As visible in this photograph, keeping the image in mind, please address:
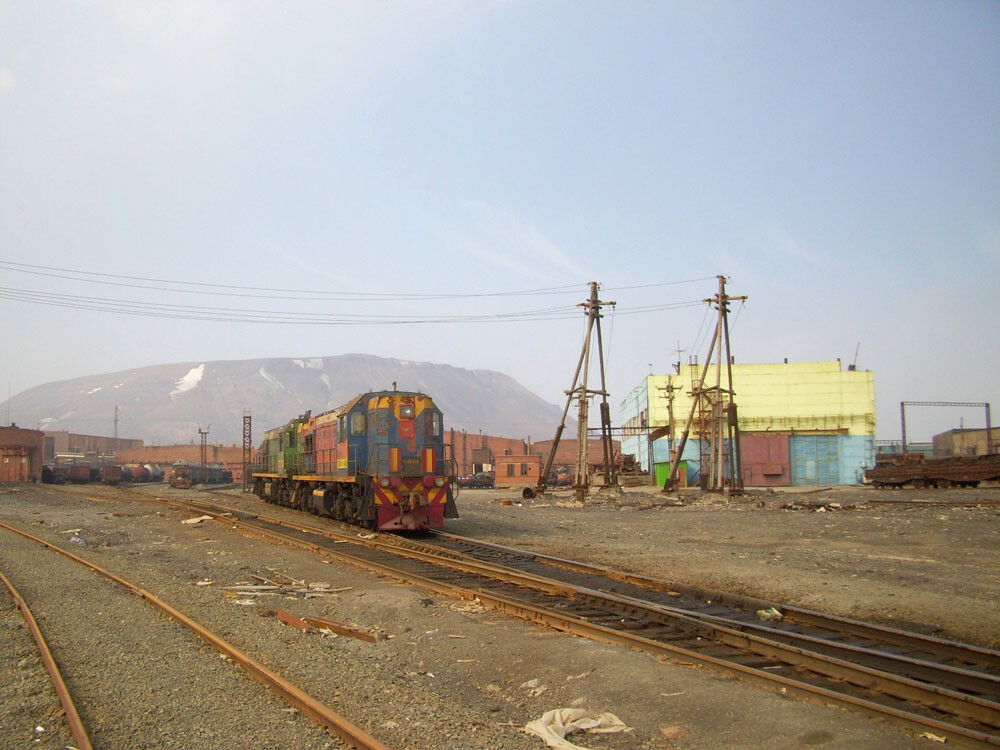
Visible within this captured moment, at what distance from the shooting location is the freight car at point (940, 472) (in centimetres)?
3612

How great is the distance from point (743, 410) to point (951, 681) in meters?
50.8

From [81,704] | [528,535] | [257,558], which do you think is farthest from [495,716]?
[528,535]

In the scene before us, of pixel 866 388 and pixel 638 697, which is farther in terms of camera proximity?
pixel 866 388

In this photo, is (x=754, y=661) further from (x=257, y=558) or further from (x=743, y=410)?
(x=743, y=410)

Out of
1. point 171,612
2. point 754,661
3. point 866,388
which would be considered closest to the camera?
point 754,661

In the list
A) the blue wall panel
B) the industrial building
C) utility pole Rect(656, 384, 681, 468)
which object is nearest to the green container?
the industrial building

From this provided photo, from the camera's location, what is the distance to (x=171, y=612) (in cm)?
921

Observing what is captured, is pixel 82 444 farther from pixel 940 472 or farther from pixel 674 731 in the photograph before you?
pixel 674 731

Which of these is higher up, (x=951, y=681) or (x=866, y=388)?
(x=866, y=388)

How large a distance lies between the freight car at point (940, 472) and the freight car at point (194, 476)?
46.8m

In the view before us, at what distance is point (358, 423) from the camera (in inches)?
763

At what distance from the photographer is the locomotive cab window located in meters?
19.3

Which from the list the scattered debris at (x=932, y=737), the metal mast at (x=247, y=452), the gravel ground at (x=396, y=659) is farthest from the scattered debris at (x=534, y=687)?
the metal mast at (x=247, y=452)

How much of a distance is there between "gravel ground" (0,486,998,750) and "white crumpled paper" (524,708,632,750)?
0.36 feet
